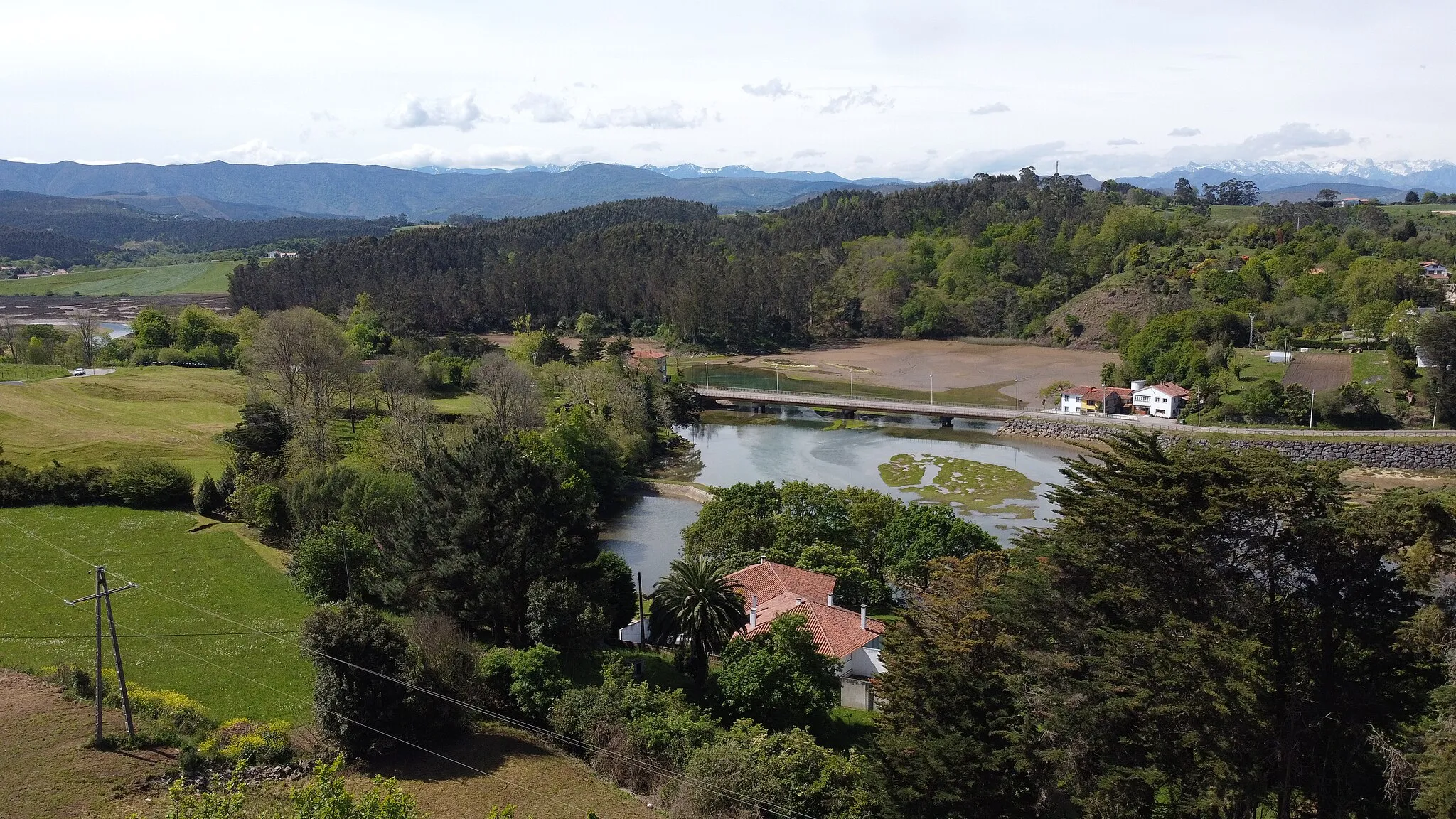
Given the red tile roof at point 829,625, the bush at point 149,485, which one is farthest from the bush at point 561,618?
the bush at point 149,485

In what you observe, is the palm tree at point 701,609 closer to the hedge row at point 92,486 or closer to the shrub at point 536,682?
the shrub at point 536,682

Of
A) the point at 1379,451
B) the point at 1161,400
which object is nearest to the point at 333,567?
the point at 1379,451

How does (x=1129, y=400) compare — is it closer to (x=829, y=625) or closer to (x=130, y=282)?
(x=829, y=625)

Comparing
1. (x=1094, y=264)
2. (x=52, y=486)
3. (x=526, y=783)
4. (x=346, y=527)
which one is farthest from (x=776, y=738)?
(x=1094, y=264)

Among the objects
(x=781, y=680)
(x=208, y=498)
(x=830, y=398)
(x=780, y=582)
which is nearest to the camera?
(x=781, y=680)

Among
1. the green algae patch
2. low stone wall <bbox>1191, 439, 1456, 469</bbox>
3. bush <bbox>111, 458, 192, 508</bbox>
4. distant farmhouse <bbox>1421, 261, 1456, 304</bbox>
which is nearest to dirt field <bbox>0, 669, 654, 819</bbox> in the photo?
bush <bbox>111, 458, 192, 508</bbox>

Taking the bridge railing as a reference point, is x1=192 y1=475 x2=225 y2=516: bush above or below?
above

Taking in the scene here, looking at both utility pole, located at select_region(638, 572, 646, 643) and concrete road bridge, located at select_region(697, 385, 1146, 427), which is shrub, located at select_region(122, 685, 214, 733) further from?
concrete road bridge, located at select_region(697, 385, 1146, 427)
